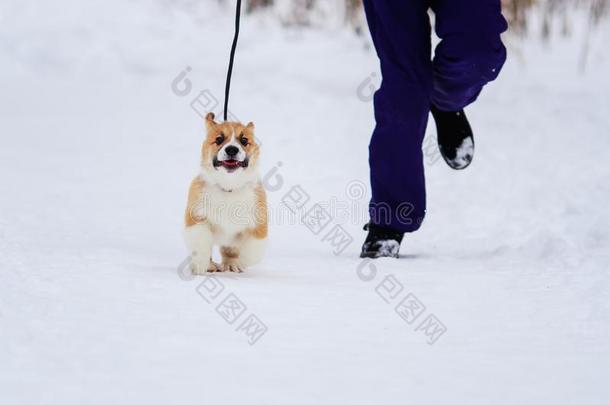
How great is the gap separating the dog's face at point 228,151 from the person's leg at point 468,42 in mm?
800

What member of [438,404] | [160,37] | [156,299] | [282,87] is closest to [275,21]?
[160,37]

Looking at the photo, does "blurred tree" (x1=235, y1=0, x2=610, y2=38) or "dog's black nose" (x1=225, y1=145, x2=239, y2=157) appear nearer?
"dog's black nose" (x1=225, y1=145, x2=239, y2=157)

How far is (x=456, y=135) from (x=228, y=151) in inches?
44.9

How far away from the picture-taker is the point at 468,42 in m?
3.24

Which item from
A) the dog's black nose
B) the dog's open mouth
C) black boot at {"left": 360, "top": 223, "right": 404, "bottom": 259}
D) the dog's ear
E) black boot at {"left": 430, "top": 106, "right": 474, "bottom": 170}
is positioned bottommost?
black boot at {"left": 360, "top": 223, "right": 404, "bottom": 259}

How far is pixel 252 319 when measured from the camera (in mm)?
2400

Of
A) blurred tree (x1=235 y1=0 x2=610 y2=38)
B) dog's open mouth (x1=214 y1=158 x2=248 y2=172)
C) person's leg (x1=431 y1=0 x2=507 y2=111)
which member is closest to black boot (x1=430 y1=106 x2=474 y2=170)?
person's leg (x1=431 y1=0 x2=507 y2=111)

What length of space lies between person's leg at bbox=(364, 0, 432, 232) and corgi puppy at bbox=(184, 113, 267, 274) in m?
0.50

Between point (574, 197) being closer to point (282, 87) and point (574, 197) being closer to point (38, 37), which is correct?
point (282, 87)

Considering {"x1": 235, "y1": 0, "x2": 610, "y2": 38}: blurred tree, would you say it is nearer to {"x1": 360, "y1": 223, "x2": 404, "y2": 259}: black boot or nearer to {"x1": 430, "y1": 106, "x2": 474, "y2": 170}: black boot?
{"x1": 430, "y1": 106, "x2": 474, "y2": 170}: black boot

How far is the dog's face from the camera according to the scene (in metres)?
3.11

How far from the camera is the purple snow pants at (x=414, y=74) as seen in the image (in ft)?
10.6

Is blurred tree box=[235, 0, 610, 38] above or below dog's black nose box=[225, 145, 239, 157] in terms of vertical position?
above

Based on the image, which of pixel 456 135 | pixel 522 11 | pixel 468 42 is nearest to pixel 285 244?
pixel 456 135
